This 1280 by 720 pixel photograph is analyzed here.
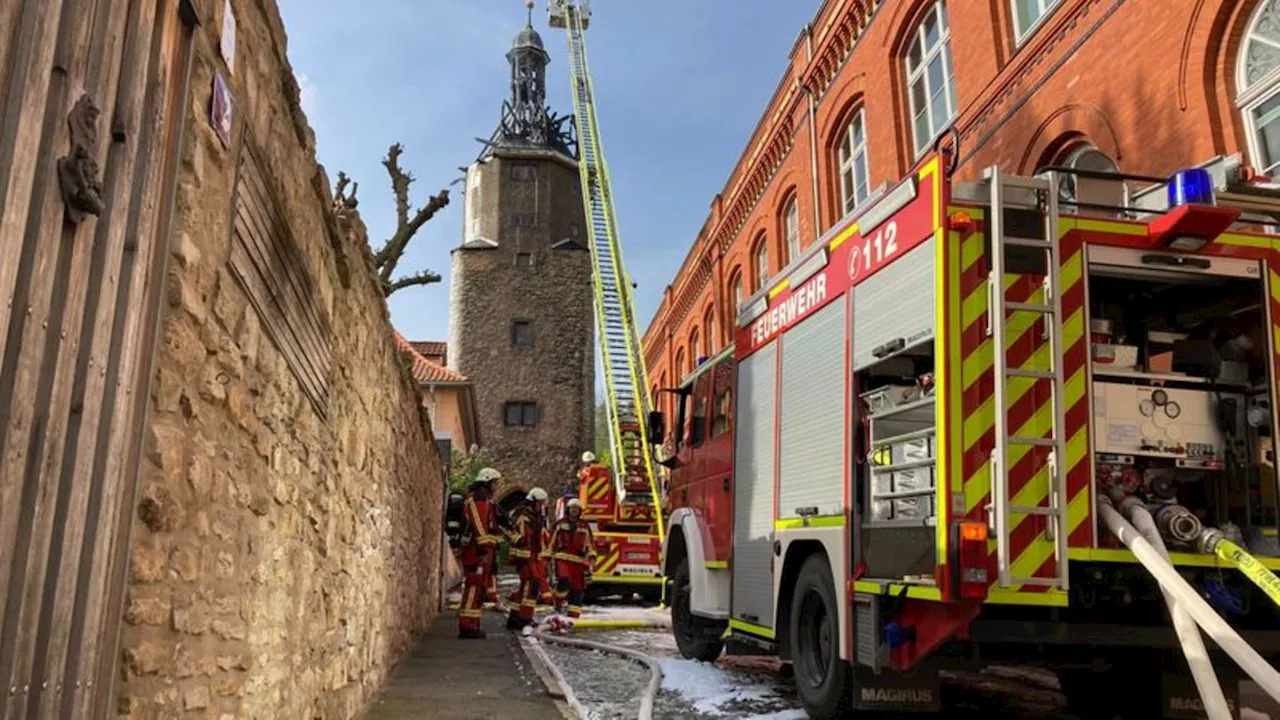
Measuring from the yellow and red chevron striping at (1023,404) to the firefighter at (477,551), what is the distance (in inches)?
285

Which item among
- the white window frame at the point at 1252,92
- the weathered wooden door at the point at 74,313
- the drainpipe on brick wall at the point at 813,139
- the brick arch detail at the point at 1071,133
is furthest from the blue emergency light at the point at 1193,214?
the drainpipe on brick wall at the point at 813,139

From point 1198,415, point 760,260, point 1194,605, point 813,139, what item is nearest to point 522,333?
point 760,260

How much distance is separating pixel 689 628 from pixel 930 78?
29.9 ft

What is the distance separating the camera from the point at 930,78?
1427 centimetres

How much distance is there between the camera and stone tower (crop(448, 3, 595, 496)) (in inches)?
1587

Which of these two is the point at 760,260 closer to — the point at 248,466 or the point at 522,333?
the point at 522,333

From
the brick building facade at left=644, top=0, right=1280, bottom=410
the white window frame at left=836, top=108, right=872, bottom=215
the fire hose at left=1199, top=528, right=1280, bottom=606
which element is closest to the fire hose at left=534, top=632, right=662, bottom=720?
the fire hose at left=1199, top=528, right=1280, bottom=606

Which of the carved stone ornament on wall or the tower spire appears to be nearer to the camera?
the carved stone ornament on wall

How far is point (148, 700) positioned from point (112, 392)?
0.90 metres

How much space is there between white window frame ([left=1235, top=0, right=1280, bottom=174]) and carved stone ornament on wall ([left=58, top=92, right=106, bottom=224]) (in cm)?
913

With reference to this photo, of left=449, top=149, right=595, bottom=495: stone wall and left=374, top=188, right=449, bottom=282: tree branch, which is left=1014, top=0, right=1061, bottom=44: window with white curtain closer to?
left=374, top=188, right=449, bottom=282: tree branch

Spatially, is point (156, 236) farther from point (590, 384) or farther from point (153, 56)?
point (590, 384)

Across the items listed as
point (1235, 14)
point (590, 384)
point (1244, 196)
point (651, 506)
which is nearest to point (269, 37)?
point (1244, 196)

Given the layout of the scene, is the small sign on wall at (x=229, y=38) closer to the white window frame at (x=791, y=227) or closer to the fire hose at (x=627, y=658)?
the fire hose at (x=627, y=658)
